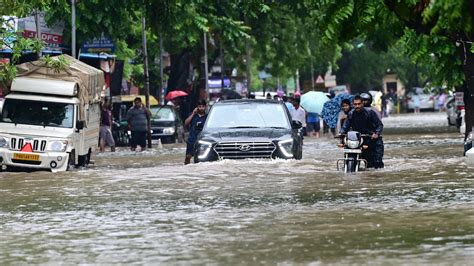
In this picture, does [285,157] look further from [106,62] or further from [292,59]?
[292,59]

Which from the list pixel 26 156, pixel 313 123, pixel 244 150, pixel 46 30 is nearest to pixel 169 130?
pixel 313 123

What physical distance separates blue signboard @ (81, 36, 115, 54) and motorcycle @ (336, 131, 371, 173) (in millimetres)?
19604

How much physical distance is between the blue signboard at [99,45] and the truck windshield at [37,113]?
528 inches

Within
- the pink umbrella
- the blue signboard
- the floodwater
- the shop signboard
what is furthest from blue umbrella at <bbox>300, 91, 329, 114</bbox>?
the floodwater

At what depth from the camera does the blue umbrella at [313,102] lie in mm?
49156

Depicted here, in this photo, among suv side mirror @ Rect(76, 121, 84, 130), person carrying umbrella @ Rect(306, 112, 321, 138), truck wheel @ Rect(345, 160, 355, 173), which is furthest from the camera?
person carrying umbrella @ Rect(306, 112, 321, 138)

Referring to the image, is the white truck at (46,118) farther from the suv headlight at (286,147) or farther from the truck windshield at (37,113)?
the suv headlight at (286,147)

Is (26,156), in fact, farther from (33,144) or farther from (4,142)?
(4,142)

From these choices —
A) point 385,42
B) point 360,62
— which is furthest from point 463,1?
point 360,62

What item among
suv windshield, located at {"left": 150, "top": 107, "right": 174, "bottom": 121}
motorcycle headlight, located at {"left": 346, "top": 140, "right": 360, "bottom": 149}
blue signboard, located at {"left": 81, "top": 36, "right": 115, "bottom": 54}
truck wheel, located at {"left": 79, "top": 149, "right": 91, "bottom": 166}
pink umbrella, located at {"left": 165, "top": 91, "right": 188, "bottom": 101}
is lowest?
truck wheel, located at {"left": 79, "top": 149, "right": 91, "bottom": 166}

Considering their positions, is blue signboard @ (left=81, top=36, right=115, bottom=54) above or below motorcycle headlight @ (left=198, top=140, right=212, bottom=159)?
above

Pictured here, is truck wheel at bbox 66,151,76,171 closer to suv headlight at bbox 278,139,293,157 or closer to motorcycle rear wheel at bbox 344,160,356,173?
suv headlight at bbox 278,139,293,157

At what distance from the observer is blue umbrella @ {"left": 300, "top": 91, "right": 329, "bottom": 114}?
161 feet

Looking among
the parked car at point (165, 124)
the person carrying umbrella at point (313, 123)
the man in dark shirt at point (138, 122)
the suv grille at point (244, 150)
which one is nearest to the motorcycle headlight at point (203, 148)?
the suv grille at point (244, 150)
